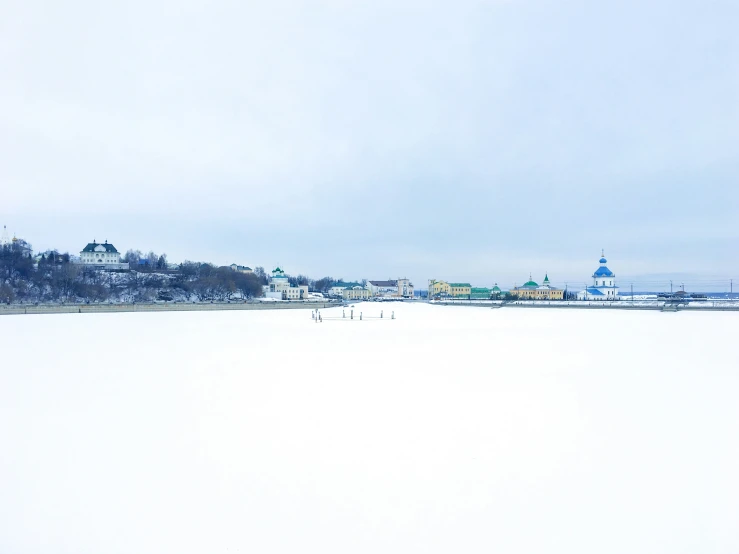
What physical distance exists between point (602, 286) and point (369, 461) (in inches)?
3768

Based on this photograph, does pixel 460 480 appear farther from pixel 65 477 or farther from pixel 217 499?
pixel 65 477

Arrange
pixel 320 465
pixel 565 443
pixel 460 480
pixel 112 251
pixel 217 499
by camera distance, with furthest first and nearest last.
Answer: pixel 112 251 → pixel 565 443 → pixel 320 465 → pixel 460 480 → pixel 217 499

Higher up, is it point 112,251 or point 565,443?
point 112,251

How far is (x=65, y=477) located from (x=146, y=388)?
5.51 meters

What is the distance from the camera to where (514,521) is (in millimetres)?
5445

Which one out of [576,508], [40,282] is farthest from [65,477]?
[40,282]

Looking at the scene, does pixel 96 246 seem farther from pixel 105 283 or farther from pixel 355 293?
pixel 355 293

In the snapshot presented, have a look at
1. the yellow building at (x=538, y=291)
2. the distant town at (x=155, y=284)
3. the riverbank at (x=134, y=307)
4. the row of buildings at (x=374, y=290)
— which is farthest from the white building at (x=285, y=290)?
the yellow building at (x=538, y=291)

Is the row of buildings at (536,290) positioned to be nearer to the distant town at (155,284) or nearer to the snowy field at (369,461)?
the distant town at (155,284)

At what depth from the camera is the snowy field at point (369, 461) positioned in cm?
519

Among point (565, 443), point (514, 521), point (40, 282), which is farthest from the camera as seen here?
point (40, 282)

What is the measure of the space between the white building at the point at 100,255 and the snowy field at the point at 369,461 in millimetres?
91932

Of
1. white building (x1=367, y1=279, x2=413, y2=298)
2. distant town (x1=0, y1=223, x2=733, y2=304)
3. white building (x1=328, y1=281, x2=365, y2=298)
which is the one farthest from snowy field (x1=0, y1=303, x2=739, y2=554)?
white building (x1=367, y1=279, x2=413, y2=298)

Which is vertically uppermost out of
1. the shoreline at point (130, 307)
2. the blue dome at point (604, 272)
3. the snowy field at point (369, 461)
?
the blue dome at point (604, 272)
